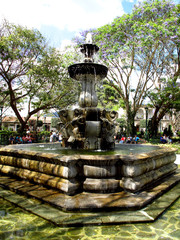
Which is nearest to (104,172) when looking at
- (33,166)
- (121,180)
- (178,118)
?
(121,180)

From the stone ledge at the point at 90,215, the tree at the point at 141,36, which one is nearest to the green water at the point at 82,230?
the stone ledge at the point at 90,215

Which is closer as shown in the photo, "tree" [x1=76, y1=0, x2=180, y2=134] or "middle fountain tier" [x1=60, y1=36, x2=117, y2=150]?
"middle fountain tier" [x1=60, y1=36, x2=117, y2=150]

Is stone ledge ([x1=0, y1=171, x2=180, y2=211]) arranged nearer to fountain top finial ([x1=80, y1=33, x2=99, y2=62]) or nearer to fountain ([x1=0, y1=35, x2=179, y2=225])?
fountain ([x1=0, y1=35, x2=179, y2=225])

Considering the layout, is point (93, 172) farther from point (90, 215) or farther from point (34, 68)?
point (34, 68)

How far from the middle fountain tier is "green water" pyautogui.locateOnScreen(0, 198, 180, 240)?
3.55m

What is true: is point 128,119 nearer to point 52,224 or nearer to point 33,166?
point 33,166

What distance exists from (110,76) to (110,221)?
56.6ft

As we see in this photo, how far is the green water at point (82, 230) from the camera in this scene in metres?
2.70

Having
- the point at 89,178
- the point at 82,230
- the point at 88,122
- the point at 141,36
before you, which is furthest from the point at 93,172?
the point at 141,36

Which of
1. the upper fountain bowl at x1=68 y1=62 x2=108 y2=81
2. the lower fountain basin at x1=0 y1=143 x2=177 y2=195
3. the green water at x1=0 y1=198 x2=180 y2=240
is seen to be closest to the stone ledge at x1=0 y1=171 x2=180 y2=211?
the lower fountain basin at x1=0 y1=143 x2=177 y2=195

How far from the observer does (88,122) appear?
6.54 meters

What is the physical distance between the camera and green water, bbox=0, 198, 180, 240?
2.70 meters

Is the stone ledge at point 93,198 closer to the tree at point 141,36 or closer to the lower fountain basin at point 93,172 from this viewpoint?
the lower fountain basin at point 93,172

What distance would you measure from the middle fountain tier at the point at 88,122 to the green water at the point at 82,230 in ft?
11.6
